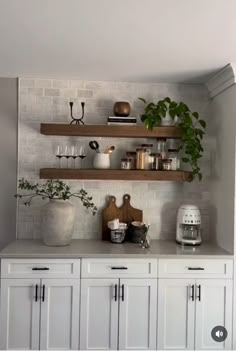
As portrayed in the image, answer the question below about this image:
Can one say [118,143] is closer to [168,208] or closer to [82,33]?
[168,208]

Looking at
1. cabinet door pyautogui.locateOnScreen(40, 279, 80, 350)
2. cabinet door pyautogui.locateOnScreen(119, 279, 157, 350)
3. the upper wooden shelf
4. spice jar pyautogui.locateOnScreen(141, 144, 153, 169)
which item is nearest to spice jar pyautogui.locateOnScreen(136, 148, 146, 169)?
spice jar pyautogui.locateOnScreen(141, 144, 153, 169)

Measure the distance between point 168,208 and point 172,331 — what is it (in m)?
1.01

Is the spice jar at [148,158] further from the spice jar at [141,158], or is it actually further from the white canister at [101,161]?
the white canister at [101,161]

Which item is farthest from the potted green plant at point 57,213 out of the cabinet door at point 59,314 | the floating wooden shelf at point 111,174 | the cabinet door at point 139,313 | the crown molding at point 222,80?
the crown molding at point 222,80

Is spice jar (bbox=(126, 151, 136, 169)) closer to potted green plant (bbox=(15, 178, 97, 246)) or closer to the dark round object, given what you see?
the dark round object

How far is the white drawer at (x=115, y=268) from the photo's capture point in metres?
2.44

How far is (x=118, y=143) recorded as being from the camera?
300 cm

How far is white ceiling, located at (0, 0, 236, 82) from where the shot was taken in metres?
1.70

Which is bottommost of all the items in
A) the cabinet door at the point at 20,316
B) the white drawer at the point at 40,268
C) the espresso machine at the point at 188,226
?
the cabinet door at the point at 20,316

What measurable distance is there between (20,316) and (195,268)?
4.25ft

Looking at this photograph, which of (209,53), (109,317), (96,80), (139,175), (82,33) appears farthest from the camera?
(96,80)

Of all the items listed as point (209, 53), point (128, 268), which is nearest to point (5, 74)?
point (209, 53)

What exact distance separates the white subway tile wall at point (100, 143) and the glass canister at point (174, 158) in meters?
0.20

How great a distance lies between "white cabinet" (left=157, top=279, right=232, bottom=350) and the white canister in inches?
39.6
